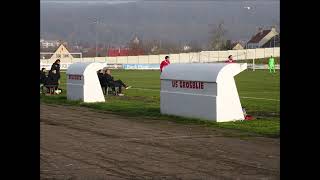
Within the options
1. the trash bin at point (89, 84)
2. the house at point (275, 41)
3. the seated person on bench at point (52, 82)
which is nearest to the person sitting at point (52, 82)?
the seated person on bench at point (52, 82)

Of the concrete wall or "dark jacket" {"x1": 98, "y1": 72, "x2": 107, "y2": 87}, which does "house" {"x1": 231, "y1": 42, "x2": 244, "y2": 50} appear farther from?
"dark jacket" {"x1": 98, "y1": 72, "x2": 107, "y2": 87}

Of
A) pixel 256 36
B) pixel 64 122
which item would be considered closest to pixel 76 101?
pixel 64 122

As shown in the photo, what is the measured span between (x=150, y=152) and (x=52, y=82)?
19.1 metres

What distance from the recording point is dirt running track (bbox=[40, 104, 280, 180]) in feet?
25.8

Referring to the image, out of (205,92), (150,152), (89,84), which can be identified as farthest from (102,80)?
(150,152)

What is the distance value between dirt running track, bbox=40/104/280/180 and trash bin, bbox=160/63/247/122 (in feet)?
3.28

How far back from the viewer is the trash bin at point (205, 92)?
14.7 meters

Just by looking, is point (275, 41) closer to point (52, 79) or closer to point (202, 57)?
point (52, 79)

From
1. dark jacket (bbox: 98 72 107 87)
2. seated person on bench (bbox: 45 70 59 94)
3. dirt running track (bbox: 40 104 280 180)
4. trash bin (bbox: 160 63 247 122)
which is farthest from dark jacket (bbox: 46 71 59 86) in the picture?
dirt running track (bbox: 40 104 280 180)

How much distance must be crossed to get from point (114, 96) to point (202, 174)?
18.8 m

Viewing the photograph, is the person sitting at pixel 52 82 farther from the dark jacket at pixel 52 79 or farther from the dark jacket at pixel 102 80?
the dark jacket at pixel 102 80

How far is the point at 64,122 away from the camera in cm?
1548

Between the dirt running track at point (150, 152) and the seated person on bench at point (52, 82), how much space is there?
42.2ft
